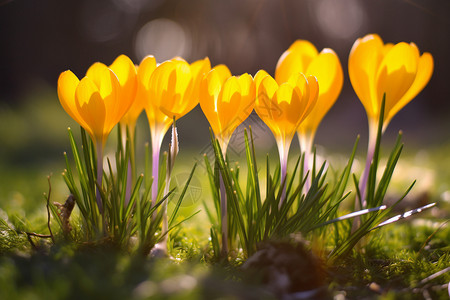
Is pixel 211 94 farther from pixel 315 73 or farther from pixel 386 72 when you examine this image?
pixel 386 72

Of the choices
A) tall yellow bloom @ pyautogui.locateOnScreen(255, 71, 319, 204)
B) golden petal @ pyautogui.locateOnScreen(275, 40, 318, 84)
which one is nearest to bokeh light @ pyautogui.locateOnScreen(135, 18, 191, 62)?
golden petal @ pyautogui.locateOnScreen(275, 40, 318, 84)

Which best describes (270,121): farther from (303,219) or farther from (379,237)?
(379,237)

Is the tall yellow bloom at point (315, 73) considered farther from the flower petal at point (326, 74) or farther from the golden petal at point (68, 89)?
the golden petal at point (68, 89)

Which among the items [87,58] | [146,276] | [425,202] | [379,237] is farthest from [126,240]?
[87,58]

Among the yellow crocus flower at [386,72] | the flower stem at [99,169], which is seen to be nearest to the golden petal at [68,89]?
the flower stem at [99,169]

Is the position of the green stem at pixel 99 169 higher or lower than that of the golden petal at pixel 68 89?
lower

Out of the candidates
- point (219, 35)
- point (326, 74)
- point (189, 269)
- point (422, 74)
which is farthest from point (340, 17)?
point (189, 269)
